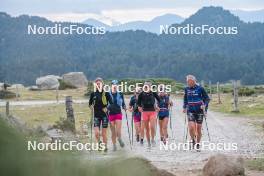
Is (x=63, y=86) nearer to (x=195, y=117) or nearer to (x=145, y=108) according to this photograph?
(x=145, y=108)

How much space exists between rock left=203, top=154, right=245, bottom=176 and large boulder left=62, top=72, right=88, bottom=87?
45.2m

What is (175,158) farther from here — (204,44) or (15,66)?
(204,44)

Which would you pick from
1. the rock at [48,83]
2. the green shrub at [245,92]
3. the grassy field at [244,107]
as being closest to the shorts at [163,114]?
the grassy field at [244,107]

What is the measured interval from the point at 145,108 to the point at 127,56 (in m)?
73.5

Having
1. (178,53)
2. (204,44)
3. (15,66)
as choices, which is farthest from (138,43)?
(15,66)

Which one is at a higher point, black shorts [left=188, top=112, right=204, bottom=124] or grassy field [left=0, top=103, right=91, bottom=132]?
black shorts [left=188, top=112, right=204, bottom=124]

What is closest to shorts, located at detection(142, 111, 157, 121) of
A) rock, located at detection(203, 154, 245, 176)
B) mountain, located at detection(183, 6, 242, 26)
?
rock, located at detection(203, 154, 245, 176)

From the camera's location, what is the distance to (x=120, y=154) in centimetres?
228

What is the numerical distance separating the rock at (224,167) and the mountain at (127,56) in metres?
49.9

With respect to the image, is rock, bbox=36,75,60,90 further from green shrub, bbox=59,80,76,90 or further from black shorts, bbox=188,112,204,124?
black shorts, bbox=188,112,204,124

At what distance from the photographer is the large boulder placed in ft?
192

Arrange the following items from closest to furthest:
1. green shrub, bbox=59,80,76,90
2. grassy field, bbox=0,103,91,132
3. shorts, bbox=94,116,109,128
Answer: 1. shorts, bbox=94,116,109,128
2. grassy field, bbox=0,103,91,132
3. green shrub, bbox=59,80,76,90

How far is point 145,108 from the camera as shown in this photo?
16.3 metres

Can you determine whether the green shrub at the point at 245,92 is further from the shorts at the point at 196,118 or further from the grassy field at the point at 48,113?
the shorts at the point at 196,118
